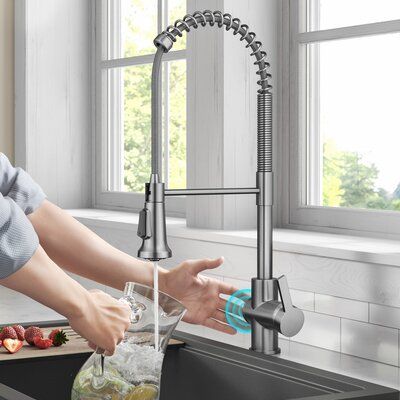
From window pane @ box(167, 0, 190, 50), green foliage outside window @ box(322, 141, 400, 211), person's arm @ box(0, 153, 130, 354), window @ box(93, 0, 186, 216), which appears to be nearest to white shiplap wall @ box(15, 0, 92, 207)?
window @ box(93, 0, 186, 216)

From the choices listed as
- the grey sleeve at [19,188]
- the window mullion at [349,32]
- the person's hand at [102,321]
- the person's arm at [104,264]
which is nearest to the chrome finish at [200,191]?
the person's arm at [104,264]

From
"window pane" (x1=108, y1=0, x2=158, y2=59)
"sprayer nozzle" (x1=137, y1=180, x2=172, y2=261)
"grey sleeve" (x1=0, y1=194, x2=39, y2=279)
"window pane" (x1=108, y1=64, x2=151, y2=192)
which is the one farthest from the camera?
"window pane" (x1=108, y1=64, x2=151, y2=192)

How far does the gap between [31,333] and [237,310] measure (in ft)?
1.42

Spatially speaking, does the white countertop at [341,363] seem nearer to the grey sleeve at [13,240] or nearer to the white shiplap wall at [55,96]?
the grey sleeve at [13,240]

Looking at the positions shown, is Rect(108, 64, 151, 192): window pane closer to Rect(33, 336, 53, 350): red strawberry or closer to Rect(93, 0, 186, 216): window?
Rect(93, 0, 186, 216): window

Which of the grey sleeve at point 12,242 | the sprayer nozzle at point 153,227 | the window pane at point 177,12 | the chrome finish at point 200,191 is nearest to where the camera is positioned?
the grey sleeve at point 12,242

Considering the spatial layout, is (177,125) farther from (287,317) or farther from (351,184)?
(287,317)

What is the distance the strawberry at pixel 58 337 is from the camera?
1964 millimetres

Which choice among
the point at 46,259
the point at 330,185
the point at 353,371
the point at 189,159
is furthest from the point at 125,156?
the point at 46,259

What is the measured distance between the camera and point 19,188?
178cm

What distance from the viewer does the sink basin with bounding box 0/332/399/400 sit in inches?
66.4

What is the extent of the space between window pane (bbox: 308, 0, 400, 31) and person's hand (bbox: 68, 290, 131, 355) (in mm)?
1483

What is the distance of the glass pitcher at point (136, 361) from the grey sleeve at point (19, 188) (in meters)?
0.33

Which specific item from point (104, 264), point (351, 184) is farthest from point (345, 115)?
point (104, 264)
